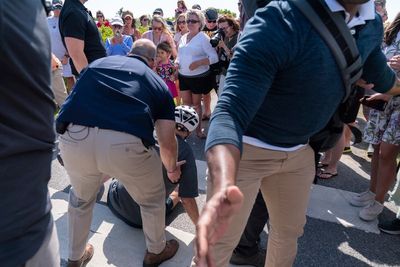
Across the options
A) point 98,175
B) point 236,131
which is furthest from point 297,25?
point 98,175

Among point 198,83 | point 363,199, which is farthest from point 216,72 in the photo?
point 363,199

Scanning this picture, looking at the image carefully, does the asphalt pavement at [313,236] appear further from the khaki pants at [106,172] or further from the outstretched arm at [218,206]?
the outstretched arm at [218,206]

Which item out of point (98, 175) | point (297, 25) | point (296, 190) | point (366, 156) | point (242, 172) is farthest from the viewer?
point (366, 156)

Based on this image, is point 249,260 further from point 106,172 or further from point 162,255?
point 106,172

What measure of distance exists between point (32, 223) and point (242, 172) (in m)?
0.90

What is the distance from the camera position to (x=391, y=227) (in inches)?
119

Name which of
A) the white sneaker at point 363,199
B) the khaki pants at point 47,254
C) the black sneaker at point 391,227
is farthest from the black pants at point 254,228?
the khaki pants at point 47,254

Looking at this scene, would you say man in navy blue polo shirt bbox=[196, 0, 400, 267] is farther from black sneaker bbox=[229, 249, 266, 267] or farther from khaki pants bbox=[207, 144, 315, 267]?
black sneaker bbox=[229, 249, 266, 267]

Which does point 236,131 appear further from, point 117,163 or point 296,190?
point 117,163

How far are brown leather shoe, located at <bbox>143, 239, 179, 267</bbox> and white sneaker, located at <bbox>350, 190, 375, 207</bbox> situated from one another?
6.04 feet

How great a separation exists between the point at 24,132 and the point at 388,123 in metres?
2.85

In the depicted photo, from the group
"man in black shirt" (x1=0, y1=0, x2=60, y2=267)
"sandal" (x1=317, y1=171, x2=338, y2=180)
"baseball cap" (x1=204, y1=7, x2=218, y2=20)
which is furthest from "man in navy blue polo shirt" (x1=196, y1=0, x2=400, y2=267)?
"baseball cap" (x1=204, y1=7, x2=218, y2=20)

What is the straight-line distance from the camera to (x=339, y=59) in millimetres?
1348

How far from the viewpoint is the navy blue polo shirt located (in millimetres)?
2092
